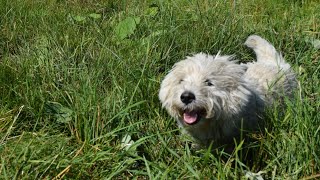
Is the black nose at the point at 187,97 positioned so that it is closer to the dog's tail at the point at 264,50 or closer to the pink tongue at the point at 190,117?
the pink tongue at the point at 190,117

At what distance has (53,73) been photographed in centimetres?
475

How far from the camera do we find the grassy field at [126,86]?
138 inches

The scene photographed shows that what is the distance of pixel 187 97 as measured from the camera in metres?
3.69

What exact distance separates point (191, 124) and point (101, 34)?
7.17 feet

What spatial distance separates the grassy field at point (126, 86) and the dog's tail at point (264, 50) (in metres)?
0.21

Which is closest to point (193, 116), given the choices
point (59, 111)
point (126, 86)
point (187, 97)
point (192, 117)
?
point (192, 117)

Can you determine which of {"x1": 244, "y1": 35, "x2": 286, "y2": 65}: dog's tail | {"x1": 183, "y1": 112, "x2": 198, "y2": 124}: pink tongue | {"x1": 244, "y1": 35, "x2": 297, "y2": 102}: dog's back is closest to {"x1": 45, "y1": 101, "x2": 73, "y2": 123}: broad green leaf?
{"x1": 183, "y1": 112, "x2": 198, "y2": 124}: pink tongue

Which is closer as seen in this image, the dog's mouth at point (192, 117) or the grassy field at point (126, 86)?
the grassy field at point (126, 86)

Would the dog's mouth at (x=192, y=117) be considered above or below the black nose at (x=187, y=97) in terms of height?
below

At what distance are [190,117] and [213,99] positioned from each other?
210 millimetres

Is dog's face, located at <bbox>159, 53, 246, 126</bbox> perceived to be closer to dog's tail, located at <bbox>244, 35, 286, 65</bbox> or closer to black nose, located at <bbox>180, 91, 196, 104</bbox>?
black nose, located at <bbox>180, 91, 196, 104</bbox>

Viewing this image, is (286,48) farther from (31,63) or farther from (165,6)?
(31,63)

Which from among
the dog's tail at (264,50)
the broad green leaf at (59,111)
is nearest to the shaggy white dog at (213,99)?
the broad green leaf at (59,111)

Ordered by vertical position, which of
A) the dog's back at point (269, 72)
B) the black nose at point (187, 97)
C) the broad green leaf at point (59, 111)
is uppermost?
the black nose at point (187, 97)
